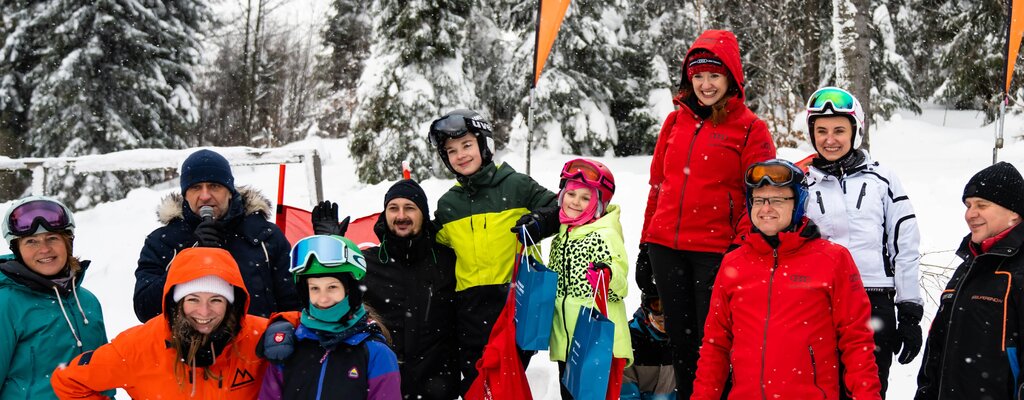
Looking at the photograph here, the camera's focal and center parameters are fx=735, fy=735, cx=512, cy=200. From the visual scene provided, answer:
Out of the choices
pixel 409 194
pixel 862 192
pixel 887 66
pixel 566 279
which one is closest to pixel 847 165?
pixel 862 192

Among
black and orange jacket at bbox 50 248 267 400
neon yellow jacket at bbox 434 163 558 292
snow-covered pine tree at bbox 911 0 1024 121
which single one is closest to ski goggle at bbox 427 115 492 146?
neon yellow jacket at bbox 434 163 558 292

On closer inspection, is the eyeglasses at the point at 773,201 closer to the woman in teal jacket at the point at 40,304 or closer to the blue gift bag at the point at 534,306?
the blue gift bag at the point at 534,306

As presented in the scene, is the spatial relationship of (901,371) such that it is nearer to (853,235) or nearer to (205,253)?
(853,235)

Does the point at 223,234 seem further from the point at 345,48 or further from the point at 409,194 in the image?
the point at 345,48

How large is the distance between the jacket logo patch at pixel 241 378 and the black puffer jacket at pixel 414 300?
3.04 ft

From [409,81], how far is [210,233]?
11.6 meters

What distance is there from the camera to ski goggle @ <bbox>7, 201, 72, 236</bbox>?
3221mm

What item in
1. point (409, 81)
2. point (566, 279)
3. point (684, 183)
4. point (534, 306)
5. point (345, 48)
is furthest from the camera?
point (345, 48)

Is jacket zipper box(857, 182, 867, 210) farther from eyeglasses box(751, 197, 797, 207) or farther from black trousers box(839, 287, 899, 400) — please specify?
eyeglasses box(751, 197, 797, 207)

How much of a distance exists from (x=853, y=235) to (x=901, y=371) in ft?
8.34

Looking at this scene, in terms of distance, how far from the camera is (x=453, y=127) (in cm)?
394

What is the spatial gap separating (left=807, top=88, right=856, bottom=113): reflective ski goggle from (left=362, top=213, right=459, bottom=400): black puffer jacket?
2034 mm

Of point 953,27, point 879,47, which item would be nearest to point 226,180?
point 879,47

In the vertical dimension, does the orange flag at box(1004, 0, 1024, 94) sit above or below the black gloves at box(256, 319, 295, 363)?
above
